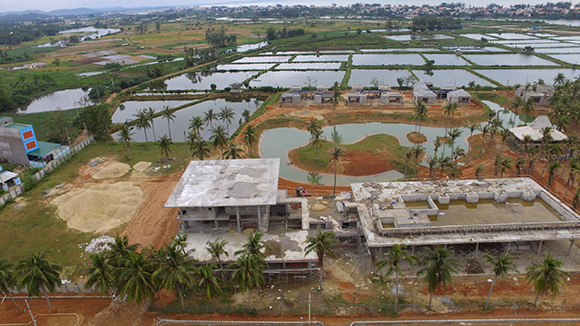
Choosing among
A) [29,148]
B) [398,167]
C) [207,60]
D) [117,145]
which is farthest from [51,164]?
[207,60]

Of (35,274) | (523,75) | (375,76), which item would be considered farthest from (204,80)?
(523,75)

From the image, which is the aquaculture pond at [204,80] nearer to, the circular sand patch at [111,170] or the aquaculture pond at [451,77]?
the circular sand patch at [111,170]

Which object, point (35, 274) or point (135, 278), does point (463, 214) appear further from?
point (35, 274)

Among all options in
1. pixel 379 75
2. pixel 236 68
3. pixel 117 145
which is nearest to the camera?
pixel 117 145

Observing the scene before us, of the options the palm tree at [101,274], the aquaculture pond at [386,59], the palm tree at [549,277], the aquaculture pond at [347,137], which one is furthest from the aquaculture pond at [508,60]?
the palm tree at [101,274]

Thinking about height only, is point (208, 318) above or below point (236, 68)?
below

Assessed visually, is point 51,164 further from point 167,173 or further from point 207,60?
point 207,60
